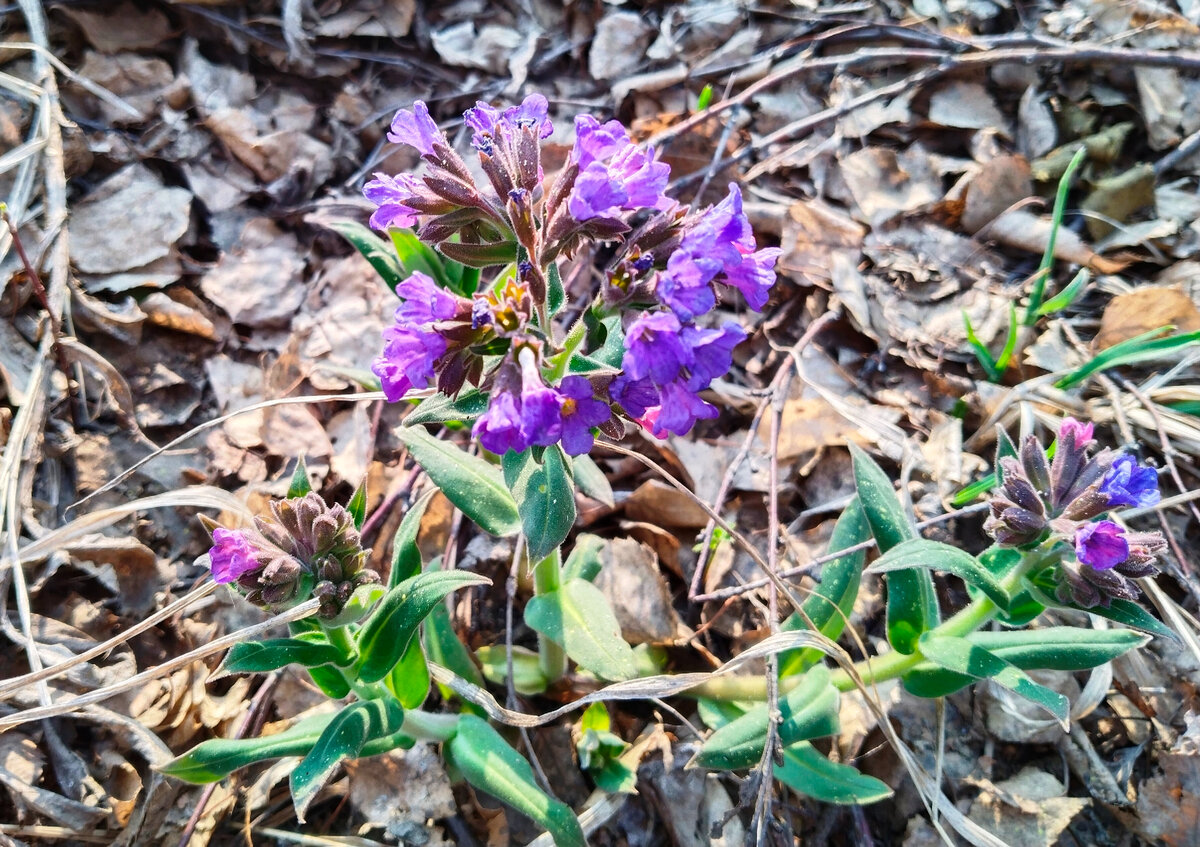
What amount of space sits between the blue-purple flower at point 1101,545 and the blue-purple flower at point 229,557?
2390 millimetres

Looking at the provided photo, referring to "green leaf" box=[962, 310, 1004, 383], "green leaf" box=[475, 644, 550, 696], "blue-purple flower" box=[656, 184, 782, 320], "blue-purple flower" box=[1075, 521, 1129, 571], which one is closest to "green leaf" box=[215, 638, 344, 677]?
"green leaf" box=[475, 644, 550, 696]

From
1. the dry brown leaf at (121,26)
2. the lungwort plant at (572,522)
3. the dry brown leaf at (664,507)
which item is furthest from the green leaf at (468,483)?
the dry brown leaf at (121,26)

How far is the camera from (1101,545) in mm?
2230

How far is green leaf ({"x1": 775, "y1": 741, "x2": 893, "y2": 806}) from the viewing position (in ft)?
8.59

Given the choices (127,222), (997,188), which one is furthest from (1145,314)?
(127,222)

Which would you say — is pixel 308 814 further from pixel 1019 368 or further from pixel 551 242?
pixel 1019 368

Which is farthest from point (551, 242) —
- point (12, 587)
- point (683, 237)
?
point (12, 587)

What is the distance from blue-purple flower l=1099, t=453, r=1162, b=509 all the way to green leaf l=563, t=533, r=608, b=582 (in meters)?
1.75

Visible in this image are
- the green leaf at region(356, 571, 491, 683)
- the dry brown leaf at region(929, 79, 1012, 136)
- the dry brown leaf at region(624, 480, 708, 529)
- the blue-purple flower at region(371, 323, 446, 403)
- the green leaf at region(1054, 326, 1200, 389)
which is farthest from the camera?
the dry brown leaf at region(929, 79, 1012, 136)

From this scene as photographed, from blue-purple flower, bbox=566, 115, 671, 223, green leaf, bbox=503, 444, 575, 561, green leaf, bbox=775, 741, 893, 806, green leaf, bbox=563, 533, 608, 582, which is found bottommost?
green leaf, bbox=775, 741, 893, 806

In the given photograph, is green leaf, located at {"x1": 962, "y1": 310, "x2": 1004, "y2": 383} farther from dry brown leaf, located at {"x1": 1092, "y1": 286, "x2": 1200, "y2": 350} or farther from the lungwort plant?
the lungwort plant

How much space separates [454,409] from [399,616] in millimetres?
686

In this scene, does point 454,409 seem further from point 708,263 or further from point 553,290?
point 708,263

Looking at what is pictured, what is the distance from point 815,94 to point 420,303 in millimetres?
3489
